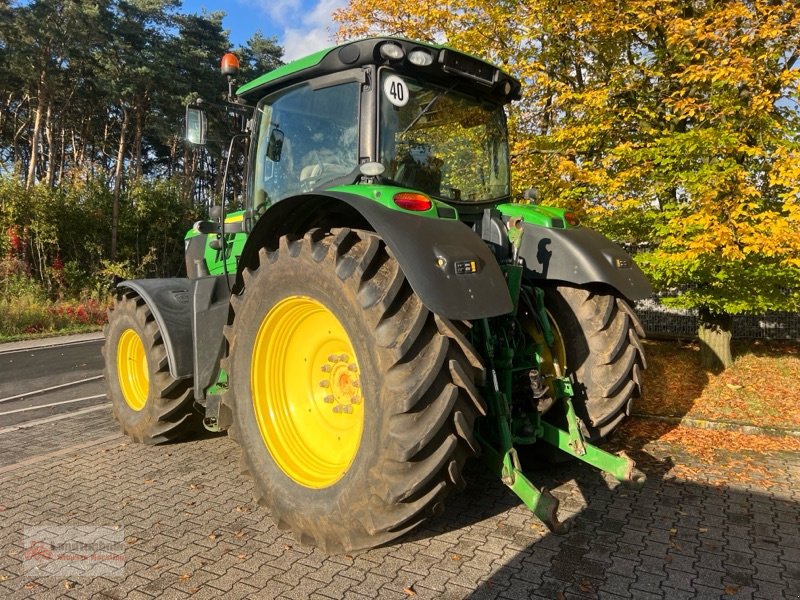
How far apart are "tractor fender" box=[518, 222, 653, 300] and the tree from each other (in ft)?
7.95

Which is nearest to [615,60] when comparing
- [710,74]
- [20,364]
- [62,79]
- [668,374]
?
[710,74]

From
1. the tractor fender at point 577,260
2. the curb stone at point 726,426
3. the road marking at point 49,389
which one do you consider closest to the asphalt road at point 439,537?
the curb stone at point 726,426

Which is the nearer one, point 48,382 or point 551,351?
point 551,351

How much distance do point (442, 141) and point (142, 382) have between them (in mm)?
3239

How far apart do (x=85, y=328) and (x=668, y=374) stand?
43.9ft

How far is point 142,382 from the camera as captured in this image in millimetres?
5004

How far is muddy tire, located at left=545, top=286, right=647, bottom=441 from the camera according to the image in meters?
3.60

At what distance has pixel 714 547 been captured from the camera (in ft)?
9.46

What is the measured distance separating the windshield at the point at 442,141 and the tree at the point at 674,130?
271 cm

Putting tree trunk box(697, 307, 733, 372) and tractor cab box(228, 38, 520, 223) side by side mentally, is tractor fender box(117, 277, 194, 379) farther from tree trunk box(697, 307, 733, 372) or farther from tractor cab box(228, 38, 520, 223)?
tree trunk box(697, 307, 733, 372)

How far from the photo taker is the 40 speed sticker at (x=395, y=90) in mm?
3297

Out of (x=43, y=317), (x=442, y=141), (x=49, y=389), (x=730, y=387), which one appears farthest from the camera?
(x=43, y=317)

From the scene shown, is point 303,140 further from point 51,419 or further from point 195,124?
point 51,419

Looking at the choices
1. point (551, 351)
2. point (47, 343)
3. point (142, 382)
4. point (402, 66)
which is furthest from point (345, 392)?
point (47, 343)
